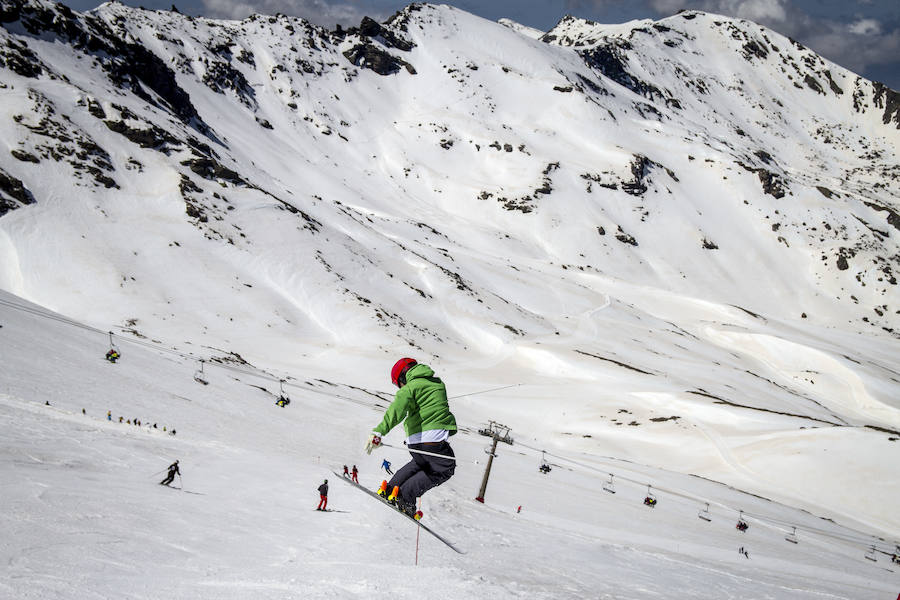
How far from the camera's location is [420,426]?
9.48 metres

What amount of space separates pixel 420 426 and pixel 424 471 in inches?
32.4

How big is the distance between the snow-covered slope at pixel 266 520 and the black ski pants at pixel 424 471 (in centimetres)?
121

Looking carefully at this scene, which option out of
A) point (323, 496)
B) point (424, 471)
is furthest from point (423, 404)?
point (323, 496)

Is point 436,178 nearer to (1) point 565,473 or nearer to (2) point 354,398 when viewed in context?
(2) point 354,398

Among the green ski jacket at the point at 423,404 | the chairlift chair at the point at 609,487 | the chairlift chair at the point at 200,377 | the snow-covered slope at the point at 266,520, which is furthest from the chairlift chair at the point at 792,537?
the chairlift chair at the point at 200,377

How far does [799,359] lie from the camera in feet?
357

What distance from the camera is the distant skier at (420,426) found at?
9.24 m

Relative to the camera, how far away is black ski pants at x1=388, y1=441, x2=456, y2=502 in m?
9.44

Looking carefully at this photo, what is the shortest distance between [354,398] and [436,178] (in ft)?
485

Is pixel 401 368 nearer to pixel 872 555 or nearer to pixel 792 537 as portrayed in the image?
pixel 792 537

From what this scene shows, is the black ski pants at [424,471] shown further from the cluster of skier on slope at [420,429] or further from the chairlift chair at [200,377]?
the chairlift chair at [200,377]

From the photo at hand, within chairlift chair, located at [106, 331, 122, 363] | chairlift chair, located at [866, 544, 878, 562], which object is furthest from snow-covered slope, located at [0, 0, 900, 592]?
chairlift chair, located at [866, 544, 878, 562]

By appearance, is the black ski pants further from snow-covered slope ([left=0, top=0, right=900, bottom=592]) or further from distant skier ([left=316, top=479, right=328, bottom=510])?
snow-covered slope ([left=0, top=0, right=900, bottom=592])

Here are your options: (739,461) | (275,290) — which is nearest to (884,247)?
(739,461)
